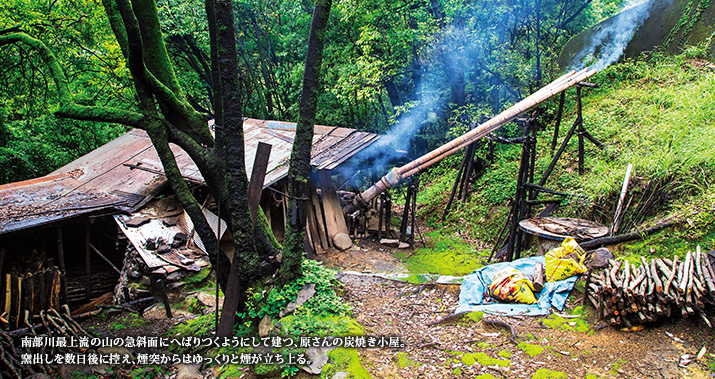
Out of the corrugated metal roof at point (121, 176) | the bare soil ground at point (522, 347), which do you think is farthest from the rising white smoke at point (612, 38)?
the bare soil ground at point (522, 347)

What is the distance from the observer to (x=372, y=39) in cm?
1302

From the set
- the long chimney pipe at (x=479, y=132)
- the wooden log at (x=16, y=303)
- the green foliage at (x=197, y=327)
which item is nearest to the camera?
the green foliage at (x=197, y=327)

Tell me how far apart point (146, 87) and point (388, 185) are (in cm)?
633

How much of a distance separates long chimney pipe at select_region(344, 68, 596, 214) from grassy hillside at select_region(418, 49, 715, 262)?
1.73 meters

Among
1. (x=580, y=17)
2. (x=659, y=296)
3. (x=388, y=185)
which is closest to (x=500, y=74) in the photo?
(x=580, y=17)

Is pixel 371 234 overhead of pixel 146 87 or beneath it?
beneath

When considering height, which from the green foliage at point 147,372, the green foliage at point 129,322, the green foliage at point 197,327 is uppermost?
the green foliage at point 197,327

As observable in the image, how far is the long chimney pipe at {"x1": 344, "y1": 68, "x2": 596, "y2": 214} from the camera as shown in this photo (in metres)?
8.70

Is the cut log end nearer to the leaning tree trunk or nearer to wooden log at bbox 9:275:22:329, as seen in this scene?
the leaning tree trunk

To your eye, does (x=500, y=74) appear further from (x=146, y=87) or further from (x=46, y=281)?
(x=46, y=281)

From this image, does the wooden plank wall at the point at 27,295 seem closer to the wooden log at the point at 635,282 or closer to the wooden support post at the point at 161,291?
the wooden support post at the point at 161,291

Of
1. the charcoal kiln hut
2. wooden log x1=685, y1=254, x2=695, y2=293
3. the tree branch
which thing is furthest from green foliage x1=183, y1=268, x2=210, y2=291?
wooden log x1=685, y1=254, x2=695, y2=293

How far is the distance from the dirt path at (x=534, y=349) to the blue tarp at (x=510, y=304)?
16 cm

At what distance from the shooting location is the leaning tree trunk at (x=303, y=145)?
16.4 feet
